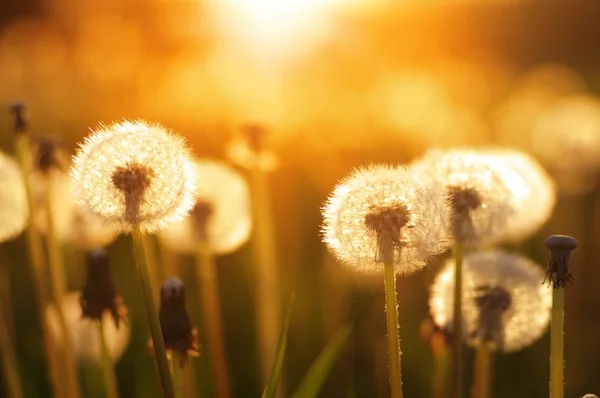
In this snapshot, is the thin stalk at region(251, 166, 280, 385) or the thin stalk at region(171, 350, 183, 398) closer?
the thin stalk at region(171, 350, 183, 398)

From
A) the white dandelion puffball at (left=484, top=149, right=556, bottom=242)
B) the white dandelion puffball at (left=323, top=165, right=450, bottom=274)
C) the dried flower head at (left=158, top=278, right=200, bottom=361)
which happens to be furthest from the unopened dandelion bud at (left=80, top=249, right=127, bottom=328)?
the white dandelion puffball at (left=484, top=149, right=556, bottom=242)

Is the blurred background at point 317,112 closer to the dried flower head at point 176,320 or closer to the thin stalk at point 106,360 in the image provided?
the thin stalk at point 106,360

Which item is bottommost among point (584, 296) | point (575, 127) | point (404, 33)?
point (584, 296)

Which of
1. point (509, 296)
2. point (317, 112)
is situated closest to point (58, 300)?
point (509, 296)

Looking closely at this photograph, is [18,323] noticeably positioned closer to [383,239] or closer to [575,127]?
[383,239]

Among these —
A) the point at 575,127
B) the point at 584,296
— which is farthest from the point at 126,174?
the point at 575,127

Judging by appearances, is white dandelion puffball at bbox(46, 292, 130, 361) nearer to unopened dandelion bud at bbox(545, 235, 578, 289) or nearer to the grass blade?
the grass blade

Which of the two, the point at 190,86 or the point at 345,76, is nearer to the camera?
the point at 190,86

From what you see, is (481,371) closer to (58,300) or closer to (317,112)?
(58,300)
